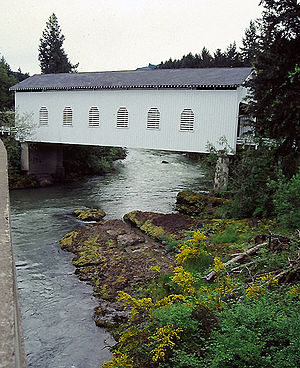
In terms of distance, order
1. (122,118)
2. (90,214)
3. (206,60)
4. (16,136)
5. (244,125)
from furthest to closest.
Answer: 1. (206,60)
2. (16,136)
3. (122,118)
4. (90,214)
5. (244,125)

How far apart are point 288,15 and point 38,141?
48.5 feet

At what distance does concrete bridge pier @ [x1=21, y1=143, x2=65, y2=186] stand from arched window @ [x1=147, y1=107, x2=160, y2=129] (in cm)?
737

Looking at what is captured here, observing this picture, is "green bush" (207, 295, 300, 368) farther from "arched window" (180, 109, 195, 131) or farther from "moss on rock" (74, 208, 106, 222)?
"arched window" (180, 109, 195, 131)

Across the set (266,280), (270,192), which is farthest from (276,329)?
(270,192)

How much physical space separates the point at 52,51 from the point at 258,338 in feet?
147

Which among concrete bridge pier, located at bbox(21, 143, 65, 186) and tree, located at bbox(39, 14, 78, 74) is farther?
tree, located at bbox(39, 14, 78, 74)

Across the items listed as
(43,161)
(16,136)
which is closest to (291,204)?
(16,136)

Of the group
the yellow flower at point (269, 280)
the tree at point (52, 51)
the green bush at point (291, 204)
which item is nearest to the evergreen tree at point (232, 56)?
the tree at point (52, 51)

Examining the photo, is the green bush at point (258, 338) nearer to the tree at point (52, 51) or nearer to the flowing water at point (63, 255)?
the flowing water at point (63, 255)

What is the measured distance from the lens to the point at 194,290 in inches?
218

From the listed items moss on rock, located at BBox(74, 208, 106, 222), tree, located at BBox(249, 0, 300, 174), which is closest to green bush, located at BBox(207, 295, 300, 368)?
tree, located at BBox(249, 0, 300, 174)

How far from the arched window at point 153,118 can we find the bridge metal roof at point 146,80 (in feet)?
3.46

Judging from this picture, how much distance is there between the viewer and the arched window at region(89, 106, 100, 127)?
18.6 m

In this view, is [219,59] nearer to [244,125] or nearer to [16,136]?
[16,136]
